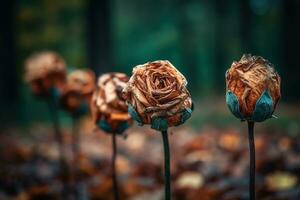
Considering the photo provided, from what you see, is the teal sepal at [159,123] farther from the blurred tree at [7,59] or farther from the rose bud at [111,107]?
the blurred tree at [7,59]

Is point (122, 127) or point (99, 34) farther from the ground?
point (122, 127)

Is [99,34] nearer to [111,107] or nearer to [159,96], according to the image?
[111,107]

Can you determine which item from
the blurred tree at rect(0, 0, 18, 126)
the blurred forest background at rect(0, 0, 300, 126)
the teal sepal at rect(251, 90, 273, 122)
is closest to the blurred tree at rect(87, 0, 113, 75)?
the blurred forest background at rect(0, 0, 300, 126)

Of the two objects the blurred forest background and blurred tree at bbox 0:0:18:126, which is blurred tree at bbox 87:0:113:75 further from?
blurred tree at bbox 0:0:18:126

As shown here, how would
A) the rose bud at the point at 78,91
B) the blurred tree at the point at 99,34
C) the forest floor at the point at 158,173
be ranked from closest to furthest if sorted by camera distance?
the forest floor at the point at 158,173 → the rose bud at the point at 78,91 → the blurred tree at the point at 99,34

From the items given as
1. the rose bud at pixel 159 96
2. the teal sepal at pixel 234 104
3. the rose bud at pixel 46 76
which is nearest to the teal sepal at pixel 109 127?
the rose bud at pixel 159 96

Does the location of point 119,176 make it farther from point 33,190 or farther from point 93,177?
point 33,190

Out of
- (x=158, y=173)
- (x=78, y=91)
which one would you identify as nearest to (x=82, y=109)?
(x=78, y=91)
